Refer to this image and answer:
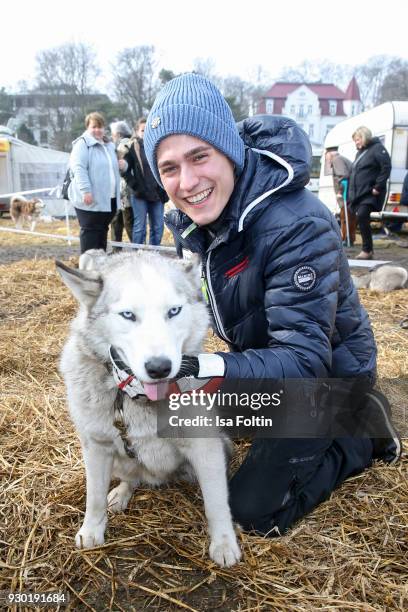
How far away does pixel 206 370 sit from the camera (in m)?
1.62

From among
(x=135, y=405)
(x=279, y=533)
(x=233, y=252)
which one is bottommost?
(x=279, y=533)

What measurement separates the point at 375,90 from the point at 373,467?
66.9 m

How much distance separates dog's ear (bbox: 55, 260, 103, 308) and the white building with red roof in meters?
65.9

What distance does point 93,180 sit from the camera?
5.99 m

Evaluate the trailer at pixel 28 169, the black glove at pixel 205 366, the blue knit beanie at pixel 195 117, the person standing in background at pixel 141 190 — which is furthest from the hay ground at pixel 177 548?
the trailer at pixel 28 169

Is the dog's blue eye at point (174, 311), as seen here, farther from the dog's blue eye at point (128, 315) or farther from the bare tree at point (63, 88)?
the bare tree at point (63, 88)

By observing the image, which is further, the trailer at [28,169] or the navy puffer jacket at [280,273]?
the trailer at [28,169]

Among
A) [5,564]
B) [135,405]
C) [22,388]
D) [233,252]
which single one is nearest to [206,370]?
[135,405]

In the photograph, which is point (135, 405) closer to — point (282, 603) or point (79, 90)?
point (282, 603)

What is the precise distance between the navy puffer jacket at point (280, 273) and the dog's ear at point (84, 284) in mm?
522

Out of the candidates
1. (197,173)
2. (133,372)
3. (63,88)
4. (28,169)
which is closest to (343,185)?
(197,173)

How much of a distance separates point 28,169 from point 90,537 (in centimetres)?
2118

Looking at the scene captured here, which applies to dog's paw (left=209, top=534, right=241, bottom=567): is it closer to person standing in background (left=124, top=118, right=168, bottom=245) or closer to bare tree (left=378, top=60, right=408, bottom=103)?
person standing in background (left=124, top=118, right=168, bottom=245)

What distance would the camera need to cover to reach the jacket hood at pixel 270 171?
1.85 m
